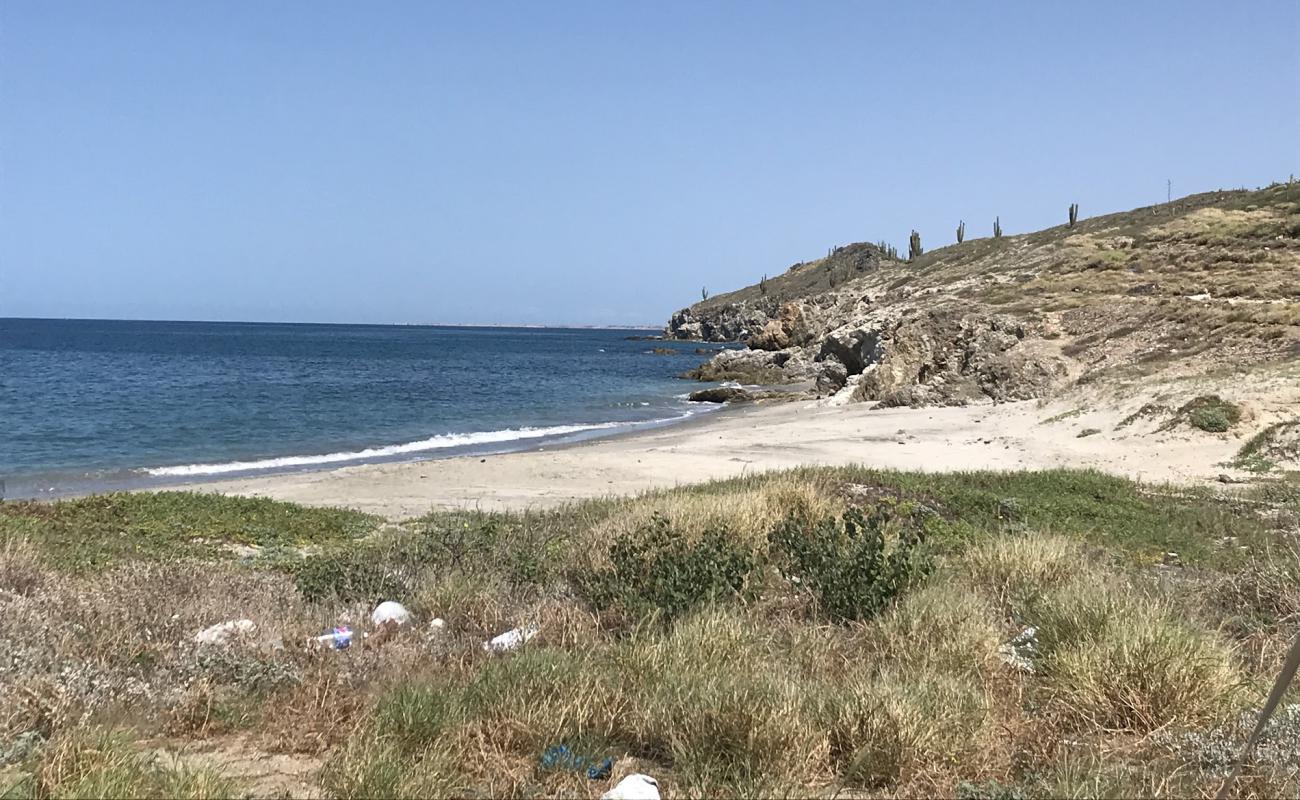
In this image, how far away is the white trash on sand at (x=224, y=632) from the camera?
16.8ft

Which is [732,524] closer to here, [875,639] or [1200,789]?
[875,639]

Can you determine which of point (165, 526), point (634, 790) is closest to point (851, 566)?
point (634, 790)

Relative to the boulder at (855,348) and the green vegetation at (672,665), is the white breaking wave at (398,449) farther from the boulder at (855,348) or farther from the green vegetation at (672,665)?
the green vegetation at (672,665)

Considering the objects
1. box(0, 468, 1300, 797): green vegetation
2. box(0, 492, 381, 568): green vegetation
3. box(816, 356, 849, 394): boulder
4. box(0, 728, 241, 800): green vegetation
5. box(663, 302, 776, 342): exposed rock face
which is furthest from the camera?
box(663, 302, 776, 342): exposed rock face

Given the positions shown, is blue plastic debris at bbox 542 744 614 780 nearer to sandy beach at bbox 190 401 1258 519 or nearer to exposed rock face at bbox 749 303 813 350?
sandy beach at bbox 190 401 1258 519

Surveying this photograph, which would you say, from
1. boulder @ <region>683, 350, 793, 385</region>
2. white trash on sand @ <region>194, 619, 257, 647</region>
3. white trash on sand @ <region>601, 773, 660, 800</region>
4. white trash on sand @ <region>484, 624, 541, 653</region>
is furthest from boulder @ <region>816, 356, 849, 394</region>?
white trash on sand @ <region>601, 773, 660, 800</region>

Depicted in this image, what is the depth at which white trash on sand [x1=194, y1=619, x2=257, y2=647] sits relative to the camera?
5.13 m

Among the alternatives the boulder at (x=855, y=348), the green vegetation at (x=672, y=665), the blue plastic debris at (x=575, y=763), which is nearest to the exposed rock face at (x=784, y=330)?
the boulder at (x=855, y=348)

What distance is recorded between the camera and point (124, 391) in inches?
1700

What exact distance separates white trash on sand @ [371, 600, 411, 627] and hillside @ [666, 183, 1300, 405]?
23.2 m

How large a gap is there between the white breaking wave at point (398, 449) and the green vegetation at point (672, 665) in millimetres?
15083

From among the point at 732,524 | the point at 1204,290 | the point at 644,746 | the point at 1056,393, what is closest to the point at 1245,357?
the point at 1056,393

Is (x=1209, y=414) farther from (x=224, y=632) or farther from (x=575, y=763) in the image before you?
(x=224, y=632)

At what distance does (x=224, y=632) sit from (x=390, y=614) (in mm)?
1133
